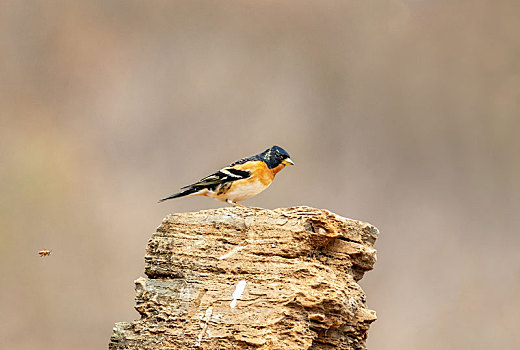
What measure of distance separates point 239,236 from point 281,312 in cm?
112

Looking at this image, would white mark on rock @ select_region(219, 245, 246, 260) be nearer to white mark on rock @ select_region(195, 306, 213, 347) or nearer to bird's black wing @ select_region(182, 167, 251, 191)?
white mark on rock @ select_region(195, 306, 213, 347)

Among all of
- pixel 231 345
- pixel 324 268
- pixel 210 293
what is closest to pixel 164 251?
pixel 210 293

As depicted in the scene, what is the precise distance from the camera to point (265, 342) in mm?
6863

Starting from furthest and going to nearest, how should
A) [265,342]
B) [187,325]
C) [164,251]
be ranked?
1. [164,251]
2. [187,325]
3. [265,342]

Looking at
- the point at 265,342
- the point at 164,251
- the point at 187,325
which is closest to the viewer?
the point at 265,342

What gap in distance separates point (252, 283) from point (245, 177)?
57.1 inches

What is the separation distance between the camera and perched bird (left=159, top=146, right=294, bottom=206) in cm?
806

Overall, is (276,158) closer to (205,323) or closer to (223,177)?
(223,177)

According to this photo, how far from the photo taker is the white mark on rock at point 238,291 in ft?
23.7

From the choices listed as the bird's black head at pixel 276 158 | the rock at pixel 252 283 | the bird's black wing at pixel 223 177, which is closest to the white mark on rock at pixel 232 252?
the rock at pixel 252 283

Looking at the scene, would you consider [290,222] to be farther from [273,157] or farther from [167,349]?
[167,349]

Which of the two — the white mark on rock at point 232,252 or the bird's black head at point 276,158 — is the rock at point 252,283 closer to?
the white mark on rock at point 232,252

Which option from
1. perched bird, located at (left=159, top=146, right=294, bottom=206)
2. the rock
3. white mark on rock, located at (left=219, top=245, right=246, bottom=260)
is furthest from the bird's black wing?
white mark on rock, located at (left=219, top=245, right=246, bottom=260)

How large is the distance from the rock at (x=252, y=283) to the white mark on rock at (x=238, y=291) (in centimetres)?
1
